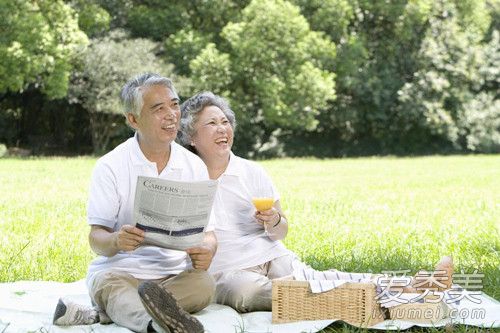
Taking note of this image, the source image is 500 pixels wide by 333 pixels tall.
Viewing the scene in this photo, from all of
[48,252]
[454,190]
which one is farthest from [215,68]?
[48,252]

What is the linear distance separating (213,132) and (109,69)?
1954 cm

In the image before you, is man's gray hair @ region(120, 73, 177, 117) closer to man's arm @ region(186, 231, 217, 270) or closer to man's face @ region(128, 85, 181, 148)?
man's face @ region(128, 85, 181, 148)

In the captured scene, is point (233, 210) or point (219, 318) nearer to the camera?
point (219, 318)

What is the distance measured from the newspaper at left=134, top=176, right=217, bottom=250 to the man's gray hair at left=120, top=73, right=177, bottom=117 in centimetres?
59

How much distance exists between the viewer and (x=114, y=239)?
13.9ft

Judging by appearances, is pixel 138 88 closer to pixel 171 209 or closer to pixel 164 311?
pixel 171 209

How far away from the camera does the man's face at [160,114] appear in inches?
176

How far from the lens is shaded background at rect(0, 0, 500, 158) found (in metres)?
24.0

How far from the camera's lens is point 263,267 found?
16.6ft

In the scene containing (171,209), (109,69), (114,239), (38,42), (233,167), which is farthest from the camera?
(109,69)

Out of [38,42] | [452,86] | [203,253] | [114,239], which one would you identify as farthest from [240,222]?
[452,86]

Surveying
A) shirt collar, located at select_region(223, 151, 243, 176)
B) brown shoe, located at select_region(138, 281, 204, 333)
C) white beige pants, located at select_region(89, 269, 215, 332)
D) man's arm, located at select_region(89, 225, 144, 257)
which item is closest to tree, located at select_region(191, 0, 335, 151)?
shirt collar, located at select_region(223, 151, 243, 176)

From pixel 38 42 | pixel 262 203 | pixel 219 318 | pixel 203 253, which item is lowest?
pixel 219 318

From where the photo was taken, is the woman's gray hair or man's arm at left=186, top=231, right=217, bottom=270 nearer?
man's arm at left=186, top=231, right=217, bottom=270
